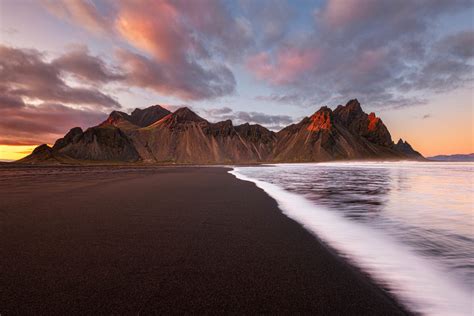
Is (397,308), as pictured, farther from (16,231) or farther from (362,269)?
(16,231)

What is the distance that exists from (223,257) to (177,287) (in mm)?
1490

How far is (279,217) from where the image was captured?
985 cm

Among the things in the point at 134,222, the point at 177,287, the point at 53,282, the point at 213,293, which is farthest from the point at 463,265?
the point at 134,222

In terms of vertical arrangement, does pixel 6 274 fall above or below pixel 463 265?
above

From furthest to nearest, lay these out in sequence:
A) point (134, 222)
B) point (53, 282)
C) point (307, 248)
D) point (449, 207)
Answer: point (449, 207)
point (134, 222)
point (307, 248)
point (53, 282)

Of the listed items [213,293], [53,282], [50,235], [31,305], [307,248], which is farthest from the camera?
[50,235]

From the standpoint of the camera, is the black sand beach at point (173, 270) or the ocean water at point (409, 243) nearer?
the black sand beach at point (173, 270)

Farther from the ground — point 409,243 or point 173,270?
point 173,270

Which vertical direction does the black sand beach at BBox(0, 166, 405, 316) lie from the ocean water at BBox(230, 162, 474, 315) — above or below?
above

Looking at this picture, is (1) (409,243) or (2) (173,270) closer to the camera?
(2) (173,270)

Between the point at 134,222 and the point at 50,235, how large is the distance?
217 centimetres

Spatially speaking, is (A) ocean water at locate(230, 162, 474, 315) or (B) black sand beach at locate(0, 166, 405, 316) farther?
(A) ocean water at locate(230, 162, 474, 315)

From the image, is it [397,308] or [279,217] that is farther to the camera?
[279,217]

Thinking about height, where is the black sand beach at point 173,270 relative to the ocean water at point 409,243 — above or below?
above
